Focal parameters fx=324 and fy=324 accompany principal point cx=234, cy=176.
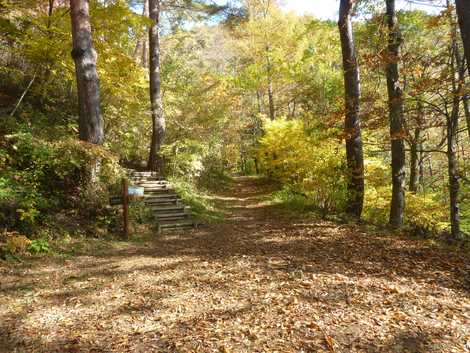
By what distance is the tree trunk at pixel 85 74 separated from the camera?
Result: 7012 millimetres

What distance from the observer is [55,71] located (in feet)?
30.2

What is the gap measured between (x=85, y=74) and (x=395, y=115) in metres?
6.86

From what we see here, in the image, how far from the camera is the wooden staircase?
8031 mm

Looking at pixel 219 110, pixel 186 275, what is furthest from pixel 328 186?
pixel 219 110

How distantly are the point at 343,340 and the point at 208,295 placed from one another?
66.0 inches

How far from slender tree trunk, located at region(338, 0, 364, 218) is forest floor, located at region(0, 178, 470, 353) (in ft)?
6.04

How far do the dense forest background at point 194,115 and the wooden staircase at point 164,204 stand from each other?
1288mm

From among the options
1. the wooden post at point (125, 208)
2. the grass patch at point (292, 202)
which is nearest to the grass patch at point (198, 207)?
the grass patch at point (292, 202)

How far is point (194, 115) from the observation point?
46.3ft

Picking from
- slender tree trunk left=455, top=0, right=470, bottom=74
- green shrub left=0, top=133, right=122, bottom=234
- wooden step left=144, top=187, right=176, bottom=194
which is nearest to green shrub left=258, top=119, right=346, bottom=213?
wooden step left=144, top=187, right=176, bottom=194

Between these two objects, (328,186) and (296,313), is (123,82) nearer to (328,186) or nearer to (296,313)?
(328,186)

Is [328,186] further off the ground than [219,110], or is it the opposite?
[219,110]

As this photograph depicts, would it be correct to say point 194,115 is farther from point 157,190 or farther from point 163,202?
point 163,202

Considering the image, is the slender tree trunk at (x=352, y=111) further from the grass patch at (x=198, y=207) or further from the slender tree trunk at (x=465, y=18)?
the grass patch at (x=198, y=207)
